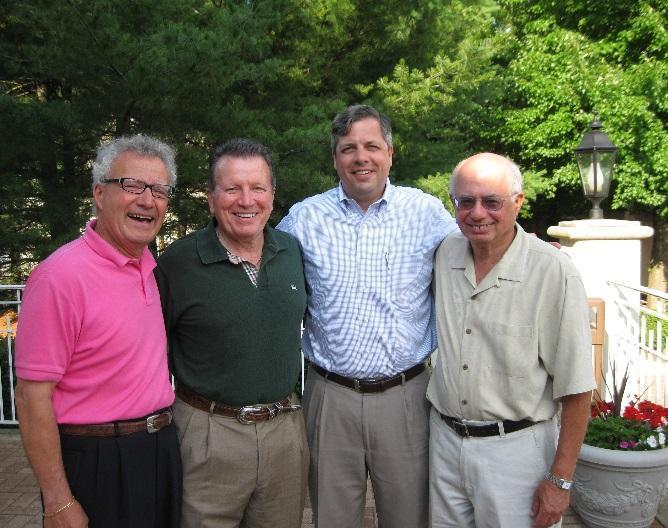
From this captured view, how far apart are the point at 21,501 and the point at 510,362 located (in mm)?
3176

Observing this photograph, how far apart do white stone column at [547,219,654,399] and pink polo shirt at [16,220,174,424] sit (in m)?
3.68

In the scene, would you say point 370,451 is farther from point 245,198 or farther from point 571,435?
point 245,198

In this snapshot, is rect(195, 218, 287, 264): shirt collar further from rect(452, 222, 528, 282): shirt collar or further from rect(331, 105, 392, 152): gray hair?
rect(452, 222, 528, 282): shirt collar

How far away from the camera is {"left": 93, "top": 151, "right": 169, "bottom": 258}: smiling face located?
197 cm

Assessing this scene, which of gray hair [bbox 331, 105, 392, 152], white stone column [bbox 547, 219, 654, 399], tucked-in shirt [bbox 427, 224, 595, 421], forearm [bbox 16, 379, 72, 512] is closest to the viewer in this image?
forearm [bbox 16, 379, 72, 512]

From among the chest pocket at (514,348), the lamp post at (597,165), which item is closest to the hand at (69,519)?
the chest pocket at (514,348)

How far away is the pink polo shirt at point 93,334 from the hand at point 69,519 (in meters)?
0.26

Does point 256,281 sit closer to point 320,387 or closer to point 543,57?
point 320,387

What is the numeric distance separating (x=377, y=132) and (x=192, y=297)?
1014mm

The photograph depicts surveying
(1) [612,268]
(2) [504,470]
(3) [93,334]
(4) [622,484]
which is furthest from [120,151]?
(1) [612,268]

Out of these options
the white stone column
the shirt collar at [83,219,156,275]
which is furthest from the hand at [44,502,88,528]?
the white stone column

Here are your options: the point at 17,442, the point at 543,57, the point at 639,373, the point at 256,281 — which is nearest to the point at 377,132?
the point at 256,281

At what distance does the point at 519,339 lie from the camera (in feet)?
6.82

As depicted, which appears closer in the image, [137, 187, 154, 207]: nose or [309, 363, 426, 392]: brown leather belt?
[137, 187, 154, 207]: nose
